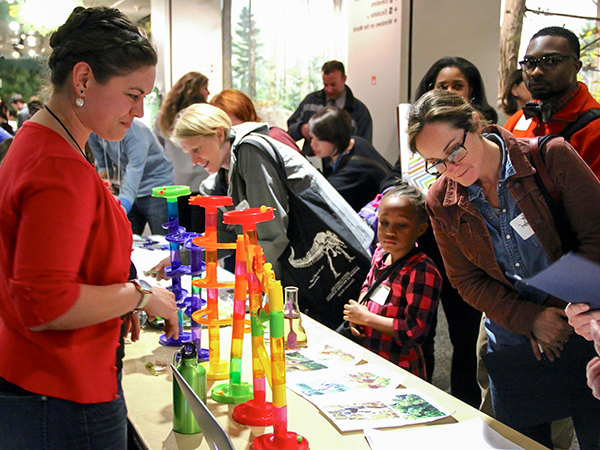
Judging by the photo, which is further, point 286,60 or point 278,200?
point 286,60

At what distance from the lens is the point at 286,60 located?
263 inches

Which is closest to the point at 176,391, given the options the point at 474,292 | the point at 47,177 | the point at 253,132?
the point at 47,177

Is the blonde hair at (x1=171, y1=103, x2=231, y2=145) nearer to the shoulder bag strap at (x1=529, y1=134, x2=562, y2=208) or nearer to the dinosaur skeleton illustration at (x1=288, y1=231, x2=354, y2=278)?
the dinosaur skeleton illustration at (x1=288, y1=231, x2=354, y2=278)

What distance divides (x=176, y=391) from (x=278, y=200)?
1.11 meters

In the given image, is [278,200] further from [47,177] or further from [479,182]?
[47,177]

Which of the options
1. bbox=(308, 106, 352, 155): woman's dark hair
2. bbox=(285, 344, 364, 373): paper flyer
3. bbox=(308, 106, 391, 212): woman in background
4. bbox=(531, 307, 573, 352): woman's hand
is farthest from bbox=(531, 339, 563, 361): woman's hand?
bbox=(308, 106, 352, 155): woman's dark hair

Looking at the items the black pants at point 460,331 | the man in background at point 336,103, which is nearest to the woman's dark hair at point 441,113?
the black pants at point 460,331

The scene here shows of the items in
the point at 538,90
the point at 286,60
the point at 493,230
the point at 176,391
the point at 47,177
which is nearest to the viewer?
the point at 47,177

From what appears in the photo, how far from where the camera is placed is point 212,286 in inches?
56.7

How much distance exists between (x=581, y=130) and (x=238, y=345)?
131 cm

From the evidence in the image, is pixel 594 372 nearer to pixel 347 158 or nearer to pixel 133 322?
pixel 133 322

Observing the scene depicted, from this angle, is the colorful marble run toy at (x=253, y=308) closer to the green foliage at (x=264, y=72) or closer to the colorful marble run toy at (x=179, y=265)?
the colorful marble run toy at (x=179, y=265)

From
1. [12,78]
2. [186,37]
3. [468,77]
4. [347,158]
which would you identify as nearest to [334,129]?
[347,158]

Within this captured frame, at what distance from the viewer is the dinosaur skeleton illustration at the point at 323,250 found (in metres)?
2.26
